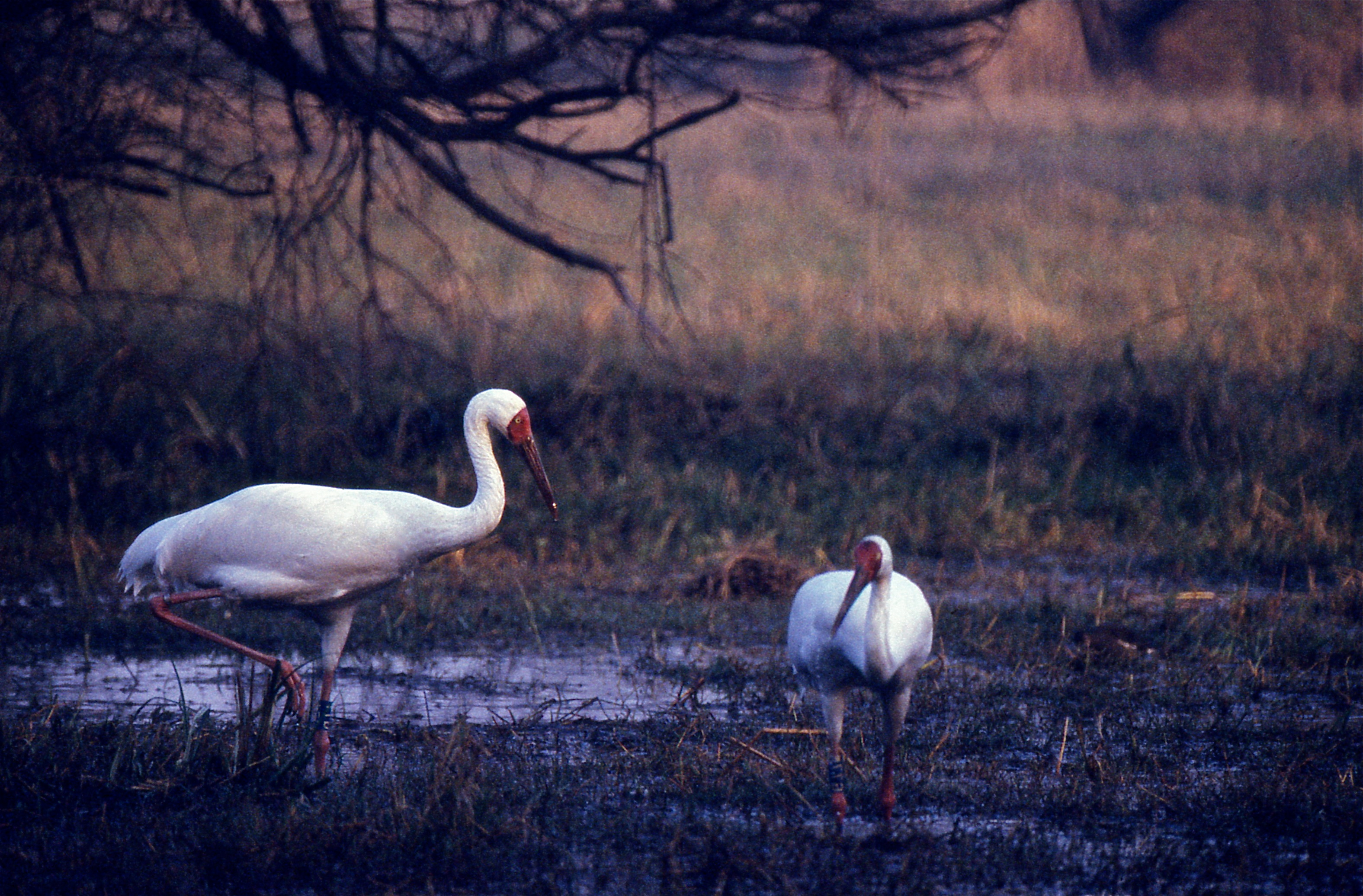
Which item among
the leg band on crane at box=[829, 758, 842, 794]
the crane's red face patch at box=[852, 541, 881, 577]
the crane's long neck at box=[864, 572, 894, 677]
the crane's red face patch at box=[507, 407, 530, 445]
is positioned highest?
the crane's red face patch at box=[507, 407, 530, 445]

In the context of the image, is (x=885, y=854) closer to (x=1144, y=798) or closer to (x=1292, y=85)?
(x=1144, y=798)

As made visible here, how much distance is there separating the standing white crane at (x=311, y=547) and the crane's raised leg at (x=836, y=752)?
4.13ft

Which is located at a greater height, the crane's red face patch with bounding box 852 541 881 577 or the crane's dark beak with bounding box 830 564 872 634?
the crane's red face patch with bounding box 852 541 881 577

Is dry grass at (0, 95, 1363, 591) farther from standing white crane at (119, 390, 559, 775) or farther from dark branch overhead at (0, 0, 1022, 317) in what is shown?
standing white crane at (119, 390, 559, 775)

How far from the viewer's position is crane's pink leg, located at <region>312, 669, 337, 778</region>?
423cm

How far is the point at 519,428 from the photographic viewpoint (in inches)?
204

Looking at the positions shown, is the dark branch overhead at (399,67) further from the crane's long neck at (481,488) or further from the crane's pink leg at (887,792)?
the crane's pink leg at (887,792)

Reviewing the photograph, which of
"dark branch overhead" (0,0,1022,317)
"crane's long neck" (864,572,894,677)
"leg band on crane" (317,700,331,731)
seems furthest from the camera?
"dark branch overhead" (0,0,1022,317)

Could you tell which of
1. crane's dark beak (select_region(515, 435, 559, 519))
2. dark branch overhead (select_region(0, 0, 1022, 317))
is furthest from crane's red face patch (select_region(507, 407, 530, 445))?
dark branch overhead (select_region(0, 0, 1022, 317))

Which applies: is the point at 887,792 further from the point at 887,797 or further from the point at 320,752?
the point at 320,752

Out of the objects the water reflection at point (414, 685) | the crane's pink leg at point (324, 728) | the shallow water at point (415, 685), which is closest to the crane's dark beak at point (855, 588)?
the shallow water at point (415, 685)

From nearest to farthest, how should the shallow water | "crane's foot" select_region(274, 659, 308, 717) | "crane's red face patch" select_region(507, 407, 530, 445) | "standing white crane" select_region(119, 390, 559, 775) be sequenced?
"crane's foot" select_region(274, 659, 308, 717) < "standing white crane" select_region(119, 390, 559, 775) < the shallow water < "crane's red face patch" select_region(507, 407, 530, 445)

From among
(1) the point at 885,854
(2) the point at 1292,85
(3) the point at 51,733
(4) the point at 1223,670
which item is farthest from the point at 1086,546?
(2) the point at 1292,85

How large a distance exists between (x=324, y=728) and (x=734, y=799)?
126 centimetres
